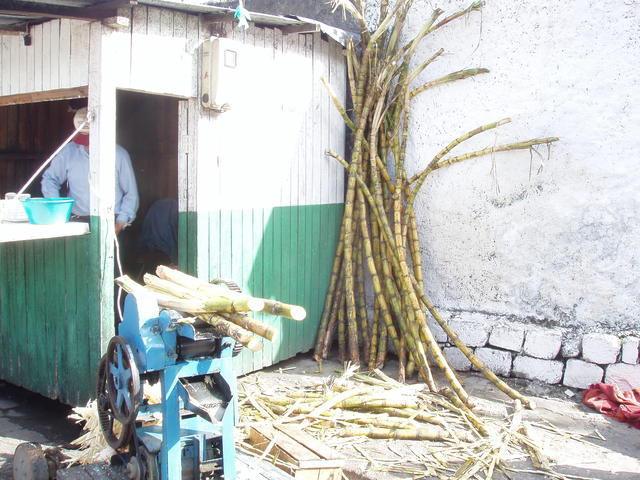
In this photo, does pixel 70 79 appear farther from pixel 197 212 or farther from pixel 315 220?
pixel 315 220

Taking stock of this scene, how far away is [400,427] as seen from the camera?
16.4 ft

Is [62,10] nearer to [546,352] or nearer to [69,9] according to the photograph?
[69,9]

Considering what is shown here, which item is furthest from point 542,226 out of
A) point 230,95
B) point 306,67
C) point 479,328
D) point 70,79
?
point 70,79

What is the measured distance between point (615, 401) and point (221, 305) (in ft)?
12.6

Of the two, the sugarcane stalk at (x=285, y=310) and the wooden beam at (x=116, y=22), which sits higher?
the wooden beam at (x=116, y=22)

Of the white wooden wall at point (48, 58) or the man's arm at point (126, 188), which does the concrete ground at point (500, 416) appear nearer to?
the man's arm at point (126, 188)

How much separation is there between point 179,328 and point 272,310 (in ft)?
1.70

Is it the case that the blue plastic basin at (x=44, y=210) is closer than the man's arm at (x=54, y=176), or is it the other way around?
the blue plastic basin at (x=44, y=210)

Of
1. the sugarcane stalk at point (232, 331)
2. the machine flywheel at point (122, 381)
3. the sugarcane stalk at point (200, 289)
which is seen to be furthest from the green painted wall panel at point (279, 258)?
the sugarcane stalk at point (232, 331)

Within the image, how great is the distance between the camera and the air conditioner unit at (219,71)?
509 cm

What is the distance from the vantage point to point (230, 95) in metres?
5.21

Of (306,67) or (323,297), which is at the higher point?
(306,67)

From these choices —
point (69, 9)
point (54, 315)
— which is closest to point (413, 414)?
point (54, 315)

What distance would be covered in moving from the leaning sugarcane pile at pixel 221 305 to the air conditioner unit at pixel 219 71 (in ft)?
5.66
